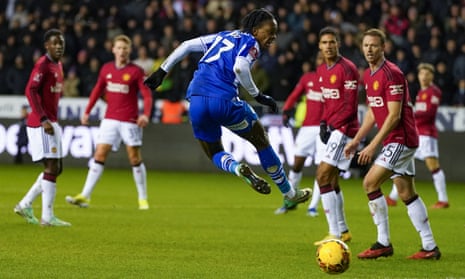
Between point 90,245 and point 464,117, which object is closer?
point 90,245

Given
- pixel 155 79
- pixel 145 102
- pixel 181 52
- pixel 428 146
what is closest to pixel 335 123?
pixel 181 52

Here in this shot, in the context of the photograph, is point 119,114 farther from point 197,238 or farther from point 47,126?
point 197,238

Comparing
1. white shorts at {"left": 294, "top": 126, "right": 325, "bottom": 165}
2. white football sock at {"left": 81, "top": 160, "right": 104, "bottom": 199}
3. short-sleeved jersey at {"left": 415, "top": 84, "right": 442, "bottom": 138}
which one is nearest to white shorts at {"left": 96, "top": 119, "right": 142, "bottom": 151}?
white football sock at {"left": 81, "top": 160, "right": 104, "bottom": 199}

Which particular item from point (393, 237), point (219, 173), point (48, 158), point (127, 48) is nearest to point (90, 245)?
point (48, 158)

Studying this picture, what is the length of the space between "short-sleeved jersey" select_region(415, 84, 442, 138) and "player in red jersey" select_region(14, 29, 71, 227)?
6.69 meters

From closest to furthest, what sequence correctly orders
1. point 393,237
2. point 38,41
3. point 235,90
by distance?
point 235,90, point 393,237, point 38,41

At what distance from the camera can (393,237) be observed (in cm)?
1288

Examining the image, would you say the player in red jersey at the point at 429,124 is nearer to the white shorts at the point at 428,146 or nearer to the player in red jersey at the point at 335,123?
the white shorts at the point at 428,146

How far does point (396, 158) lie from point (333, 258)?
76.8 inches

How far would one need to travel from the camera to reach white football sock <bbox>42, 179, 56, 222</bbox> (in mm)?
13156

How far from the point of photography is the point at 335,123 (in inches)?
489

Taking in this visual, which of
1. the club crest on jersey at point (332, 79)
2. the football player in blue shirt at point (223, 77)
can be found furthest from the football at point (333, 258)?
the club crest on jersey at point (332, 79)

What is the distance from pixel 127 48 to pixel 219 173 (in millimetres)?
8288

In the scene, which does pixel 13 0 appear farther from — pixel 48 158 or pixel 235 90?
pixel 235 90
